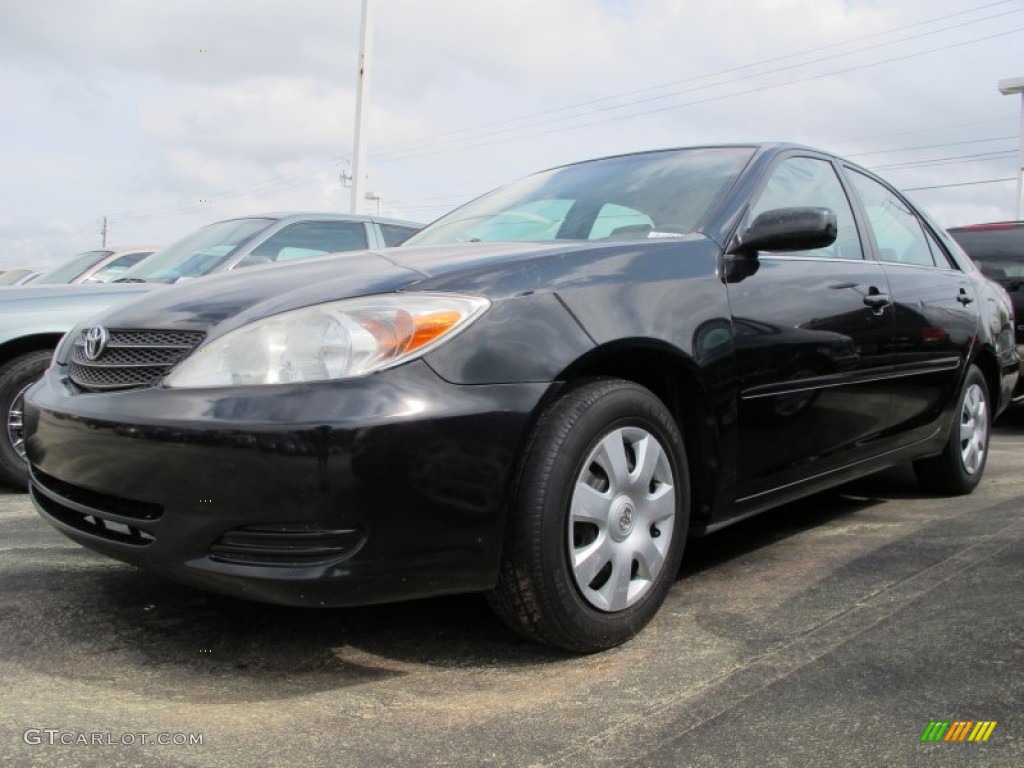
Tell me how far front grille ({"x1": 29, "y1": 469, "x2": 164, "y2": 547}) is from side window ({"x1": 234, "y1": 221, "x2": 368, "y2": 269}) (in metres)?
2.76

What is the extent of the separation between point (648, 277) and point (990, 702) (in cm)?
136

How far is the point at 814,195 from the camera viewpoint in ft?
11.8

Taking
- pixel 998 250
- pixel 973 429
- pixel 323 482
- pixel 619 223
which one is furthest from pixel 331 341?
pixel 998 250

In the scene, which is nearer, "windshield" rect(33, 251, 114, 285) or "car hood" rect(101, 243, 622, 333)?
"car hood" rect(101, 243, 622, 333)

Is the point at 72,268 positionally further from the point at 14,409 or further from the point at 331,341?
the point at 331,341

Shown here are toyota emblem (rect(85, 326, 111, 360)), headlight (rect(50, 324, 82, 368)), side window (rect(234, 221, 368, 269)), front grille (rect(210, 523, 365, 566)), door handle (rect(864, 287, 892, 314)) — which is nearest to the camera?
front grille (rect(210, 523, 365, 566))

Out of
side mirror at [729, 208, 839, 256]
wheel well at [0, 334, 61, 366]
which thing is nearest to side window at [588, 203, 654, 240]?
side mirror at [729, 208, 839, 256]

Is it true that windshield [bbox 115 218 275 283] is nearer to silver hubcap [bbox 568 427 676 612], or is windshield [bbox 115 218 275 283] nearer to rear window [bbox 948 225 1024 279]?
silver hubcap [bbox 568 427 676 612]

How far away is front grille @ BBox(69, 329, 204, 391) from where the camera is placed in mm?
2355

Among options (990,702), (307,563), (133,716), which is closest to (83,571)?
(133,716)

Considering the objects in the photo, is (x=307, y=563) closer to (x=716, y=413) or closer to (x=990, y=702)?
(x=716, y=413)

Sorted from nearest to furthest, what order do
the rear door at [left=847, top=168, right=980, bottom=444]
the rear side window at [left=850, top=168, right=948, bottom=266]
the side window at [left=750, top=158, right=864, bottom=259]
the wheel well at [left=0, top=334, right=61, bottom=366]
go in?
the side window at [left=750, top=158, right=864, bottom=259]
the rear door at [left=847, top=168, right=980, bottom=444]
the rear side window at [left=850, top=168, right=948, bottom=266]
the wheel well at [left=0, top=334, right=61, bottom=366]

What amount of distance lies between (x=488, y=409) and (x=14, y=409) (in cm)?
334

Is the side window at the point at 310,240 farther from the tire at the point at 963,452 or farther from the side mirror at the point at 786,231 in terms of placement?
the tire at the point at 963,452
